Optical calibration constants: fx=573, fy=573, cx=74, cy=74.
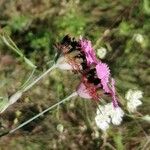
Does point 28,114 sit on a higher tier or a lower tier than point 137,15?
lower

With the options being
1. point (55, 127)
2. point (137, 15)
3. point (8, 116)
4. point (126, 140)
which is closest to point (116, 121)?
point (126, 140)

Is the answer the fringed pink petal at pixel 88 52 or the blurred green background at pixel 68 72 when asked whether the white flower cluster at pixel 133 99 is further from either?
the fringed pink petal at pixel 88 52

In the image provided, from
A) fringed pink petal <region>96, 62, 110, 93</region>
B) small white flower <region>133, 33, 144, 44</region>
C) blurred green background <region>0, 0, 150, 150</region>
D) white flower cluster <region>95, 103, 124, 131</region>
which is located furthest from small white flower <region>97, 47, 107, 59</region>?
fringed pink petal <region>96, 62, 110, 93</region>

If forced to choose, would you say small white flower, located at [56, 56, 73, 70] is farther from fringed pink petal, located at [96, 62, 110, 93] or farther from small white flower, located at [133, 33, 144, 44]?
small white flower, located at [133, 33, 144, 44]

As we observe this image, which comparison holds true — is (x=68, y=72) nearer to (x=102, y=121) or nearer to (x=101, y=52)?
(x=101, y=52)

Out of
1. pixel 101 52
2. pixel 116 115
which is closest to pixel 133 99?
pixel 116 115

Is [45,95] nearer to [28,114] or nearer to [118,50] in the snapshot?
[28,114]
